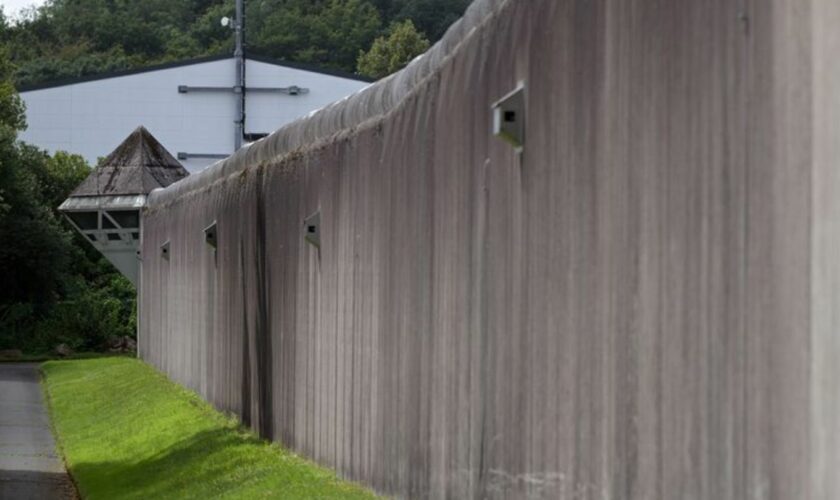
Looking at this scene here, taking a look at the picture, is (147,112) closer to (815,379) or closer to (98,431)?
(98,431)

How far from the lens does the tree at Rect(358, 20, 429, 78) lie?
100938 millimetres

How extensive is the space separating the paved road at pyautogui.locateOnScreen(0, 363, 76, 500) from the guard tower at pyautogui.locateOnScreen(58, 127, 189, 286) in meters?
7.93

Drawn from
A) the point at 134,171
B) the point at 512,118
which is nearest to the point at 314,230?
the point at 512,118

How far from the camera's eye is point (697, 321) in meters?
5.35

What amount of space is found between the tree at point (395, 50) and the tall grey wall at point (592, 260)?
8772 centimetres

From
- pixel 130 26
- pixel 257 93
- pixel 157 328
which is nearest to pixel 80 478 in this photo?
pixel 157 328

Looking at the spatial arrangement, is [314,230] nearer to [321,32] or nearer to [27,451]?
[27,451]

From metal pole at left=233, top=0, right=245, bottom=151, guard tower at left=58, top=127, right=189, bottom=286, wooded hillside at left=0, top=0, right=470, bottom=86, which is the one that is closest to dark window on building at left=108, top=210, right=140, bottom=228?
guard tower at left=58, top=127, right=189, bottom=286

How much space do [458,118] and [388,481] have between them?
9.52 ft

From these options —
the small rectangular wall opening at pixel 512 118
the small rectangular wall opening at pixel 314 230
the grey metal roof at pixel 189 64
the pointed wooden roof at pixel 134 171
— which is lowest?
the small rectangular wall opening at pixel 314 230

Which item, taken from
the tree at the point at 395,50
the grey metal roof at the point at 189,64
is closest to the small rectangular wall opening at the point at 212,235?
the grey metal roof at the point at 189,64

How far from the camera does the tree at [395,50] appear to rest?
331 feet

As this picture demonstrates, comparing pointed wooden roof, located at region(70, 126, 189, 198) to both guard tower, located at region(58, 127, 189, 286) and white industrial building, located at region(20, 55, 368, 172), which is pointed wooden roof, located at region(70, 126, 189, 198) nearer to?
guard tower, located at region(58, 127, 189, 286)

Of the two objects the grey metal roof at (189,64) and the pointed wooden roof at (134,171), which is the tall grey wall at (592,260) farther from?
the grey metal roof at (189,64)
